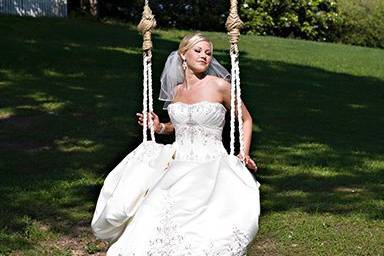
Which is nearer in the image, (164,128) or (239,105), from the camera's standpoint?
(239,105)

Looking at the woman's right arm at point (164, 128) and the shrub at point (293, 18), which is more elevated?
the woman's right arm at point (164, 128)

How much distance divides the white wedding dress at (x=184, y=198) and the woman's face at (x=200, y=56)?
233 millimetres

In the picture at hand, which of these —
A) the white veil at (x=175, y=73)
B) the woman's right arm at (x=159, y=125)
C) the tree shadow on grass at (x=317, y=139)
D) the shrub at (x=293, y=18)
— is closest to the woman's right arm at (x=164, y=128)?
the woman's right arm at (x=159, y=125)

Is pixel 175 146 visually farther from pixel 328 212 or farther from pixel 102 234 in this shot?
pixel 328 212

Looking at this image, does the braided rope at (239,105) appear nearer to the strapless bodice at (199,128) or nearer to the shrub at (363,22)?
the strapless bodice at (199,128)

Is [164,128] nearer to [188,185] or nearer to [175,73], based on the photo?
[175,73]

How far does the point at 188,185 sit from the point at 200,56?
0.82 metres

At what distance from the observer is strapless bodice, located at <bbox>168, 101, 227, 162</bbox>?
5336 millimetres

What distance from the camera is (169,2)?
25453 mm

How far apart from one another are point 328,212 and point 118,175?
265 centimetres

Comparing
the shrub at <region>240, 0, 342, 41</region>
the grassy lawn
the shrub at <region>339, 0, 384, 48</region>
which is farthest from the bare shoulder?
the shrub at <region>339, 0, 384, 48</region>

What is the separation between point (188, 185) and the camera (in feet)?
16.9

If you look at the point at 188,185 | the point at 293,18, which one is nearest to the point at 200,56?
the point at 188,185

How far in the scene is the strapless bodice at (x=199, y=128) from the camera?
534 centimetres
